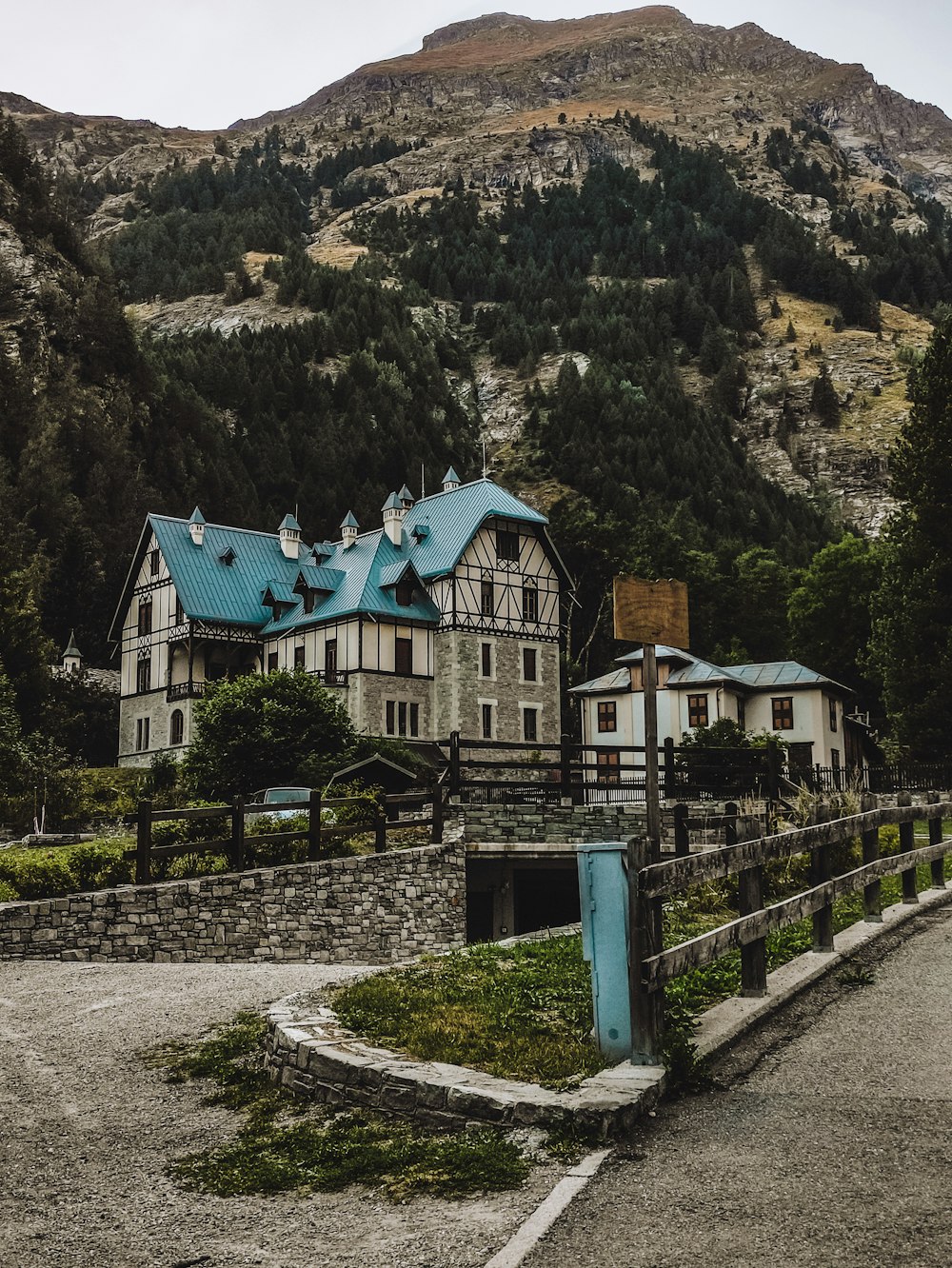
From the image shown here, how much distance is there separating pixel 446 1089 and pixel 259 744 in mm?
27562

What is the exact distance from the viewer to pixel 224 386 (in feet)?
383

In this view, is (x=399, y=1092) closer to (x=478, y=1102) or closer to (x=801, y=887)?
(x=478, y=1102)

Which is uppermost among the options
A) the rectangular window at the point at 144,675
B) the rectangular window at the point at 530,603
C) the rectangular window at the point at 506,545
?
the rectangular window at the point at 506,545

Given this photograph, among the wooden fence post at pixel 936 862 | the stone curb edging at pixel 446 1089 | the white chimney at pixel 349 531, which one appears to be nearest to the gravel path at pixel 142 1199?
the stone curb edging at pixel 446 1089

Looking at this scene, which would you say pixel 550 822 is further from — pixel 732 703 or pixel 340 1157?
pixel 732 703

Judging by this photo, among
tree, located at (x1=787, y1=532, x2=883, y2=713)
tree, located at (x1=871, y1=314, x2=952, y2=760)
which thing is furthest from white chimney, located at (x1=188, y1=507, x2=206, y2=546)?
tree, located at (x1=787, y1=532, x2=883, y2=713)

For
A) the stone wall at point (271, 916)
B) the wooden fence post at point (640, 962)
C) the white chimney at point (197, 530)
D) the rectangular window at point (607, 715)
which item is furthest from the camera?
the rectangular window at point (607, 715)

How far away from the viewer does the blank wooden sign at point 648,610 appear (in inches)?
341

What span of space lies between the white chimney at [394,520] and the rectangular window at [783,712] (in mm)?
20142

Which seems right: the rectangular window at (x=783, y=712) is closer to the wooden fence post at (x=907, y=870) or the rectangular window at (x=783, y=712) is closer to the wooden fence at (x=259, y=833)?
the wooden fence at (x=259, y=833)

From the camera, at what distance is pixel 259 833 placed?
2294 centimetres

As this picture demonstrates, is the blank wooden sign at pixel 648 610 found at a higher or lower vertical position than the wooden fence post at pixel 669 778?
higher

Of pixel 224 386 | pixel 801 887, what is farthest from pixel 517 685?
pixel 224 386

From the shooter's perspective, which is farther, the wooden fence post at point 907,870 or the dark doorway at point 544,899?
the dark doorway at point 544,899
